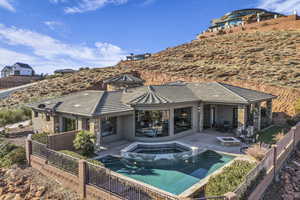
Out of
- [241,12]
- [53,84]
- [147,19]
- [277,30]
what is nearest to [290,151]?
[147,19]

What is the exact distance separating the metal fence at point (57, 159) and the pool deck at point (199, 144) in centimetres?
242

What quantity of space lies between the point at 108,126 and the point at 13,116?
535 inches

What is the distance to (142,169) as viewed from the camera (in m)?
9.96

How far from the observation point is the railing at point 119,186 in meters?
6.13

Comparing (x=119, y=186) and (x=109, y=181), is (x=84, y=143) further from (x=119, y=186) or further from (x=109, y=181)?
(x=119, y=186)

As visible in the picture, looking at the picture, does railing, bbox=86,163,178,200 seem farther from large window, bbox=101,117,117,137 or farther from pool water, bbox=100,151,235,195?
large window, bbox=101,117,117,137

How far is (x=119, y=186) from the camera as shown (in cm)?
701

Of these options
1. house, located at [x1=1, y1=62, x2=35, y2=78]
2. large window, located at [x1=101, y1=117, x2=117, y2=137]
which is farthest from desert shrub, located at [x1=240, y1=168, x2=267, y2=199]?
house, located at [x1=1, y1=62, x2=35, y2=78]

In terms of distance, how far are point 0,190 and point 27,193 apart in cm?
174

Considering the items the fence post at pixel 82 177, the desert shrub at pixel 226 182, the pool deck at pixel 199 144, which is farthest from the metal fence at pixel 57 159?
the desert shrub at pixel 226 182

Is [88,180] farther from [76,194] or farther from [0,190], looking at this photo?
[0,190]

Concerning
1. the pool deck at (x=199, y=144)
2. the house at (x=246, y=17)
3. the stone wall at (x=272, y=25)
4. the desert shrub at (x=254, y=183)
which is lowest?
the pool deck at (x=199, y=144)

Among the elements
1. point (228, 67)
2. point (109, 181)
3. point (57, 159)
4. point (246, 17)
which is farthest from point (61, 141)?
point (246, 17)

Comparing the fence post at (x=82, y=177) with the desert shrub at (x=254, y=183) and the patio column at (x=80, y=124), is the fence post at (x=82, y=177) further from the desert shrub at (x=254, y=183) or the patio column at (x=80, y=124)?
the desert shrub at (x=254, y=183)
